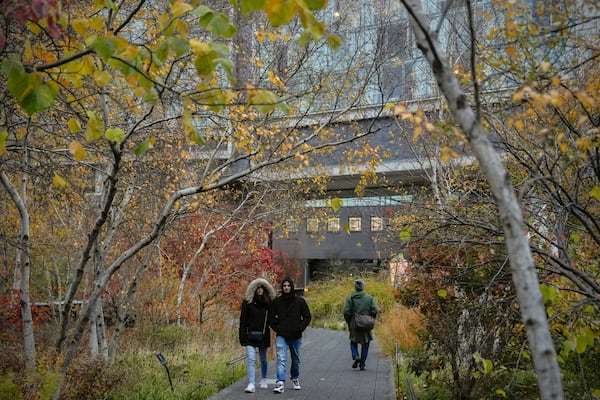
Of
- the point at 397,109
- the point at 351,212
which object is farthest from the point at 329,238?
the point at 397,109

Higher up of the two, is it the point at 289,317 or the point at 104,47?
the point at 104,47

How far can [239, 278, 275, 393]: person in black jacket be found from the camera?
880cm

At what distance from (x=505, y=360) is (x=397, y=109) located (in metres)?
6.20

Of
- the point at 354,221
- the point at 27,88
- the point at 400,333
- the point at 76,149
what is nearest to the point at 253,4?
the point at 27,88

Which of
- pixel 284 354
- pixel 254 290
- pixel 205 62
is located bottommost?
pixel 284 354

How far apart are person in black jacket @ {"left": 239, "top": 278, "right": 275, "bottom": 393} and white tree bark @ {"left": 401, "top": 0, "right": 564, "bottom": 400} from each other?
7.13m

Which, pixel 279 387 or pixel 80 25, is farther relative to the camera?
pixel 279 387

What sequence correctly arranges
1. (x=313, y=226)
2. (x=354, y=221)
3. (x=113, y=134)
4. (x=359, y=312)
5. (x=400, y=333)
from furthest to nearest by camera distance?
(x=354, y=221), (x=313, y=226), (x=400, y=333), (x=359, y=312), (x=113, y=134)

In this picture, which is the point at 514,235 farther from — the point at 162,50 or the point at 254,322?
the point at 254,322

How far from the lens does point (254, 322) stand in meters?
8.93

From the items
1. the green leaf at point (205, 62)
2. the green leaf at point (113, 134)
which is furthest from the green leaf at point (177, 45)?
the green leaf at point (113, 134)

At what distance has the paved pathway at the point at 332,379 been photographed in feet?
29.3

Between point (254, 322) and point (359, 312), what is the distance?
3236 mm

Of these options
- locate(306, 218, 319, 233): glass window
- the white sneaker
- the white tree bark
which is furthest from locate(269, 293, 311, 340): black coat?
the white tree bark
